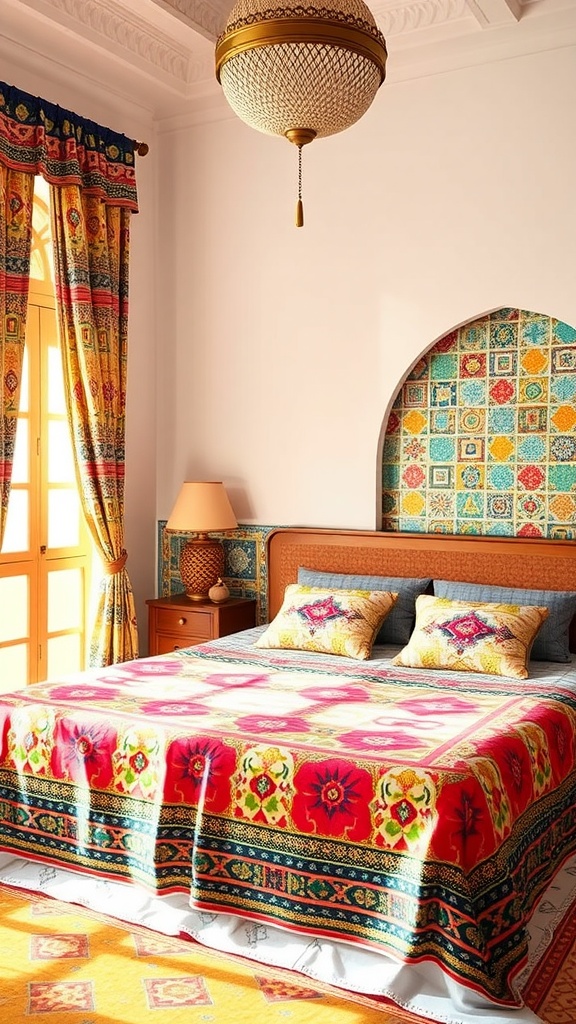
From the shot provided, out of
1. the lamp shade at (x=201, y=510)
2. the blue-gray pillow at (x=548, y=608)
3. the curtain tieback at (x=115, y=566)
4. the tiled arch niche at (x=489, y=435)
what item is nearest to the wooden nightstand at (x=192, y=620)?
the curtain tieback at (x=115, y=566)

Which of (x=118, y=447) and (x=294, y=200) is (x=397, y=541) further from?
(x=294, y=200)

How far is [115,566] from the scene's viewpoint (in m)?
4.92

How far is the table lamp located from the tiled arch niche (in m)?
0.83

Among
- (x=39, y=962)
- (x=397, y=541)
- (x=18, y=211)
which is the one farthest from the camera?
(x=397, y=541)

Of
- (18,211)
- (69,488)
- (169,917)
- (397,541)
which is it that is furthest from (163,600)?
(169,917)

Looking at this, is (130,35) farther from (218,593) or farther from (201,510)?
(218,593)

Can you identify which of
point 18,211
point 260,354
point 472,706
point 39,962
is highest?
point 18,211

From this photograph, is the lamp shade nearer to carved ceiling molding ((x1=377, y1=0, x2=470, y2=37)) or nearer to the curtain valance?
the curtain valance

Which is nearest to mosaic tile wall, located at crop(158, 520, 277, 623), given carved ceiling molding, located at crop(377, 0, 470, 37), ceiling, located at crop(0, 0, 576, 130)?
ceiling, located at crop(0, 0, 576, 130)

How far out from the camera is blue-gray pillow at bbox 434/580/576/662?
13.3ft

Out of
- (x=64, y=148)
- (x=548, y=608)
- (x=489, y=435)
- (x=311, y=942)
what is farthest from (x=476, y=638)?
(x=64, y=148)

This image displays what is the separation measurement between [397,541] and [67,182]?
2264 millimetres

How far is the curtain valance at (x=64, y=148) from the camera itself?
4.30 meters

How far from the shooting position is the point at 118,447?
4.98m
